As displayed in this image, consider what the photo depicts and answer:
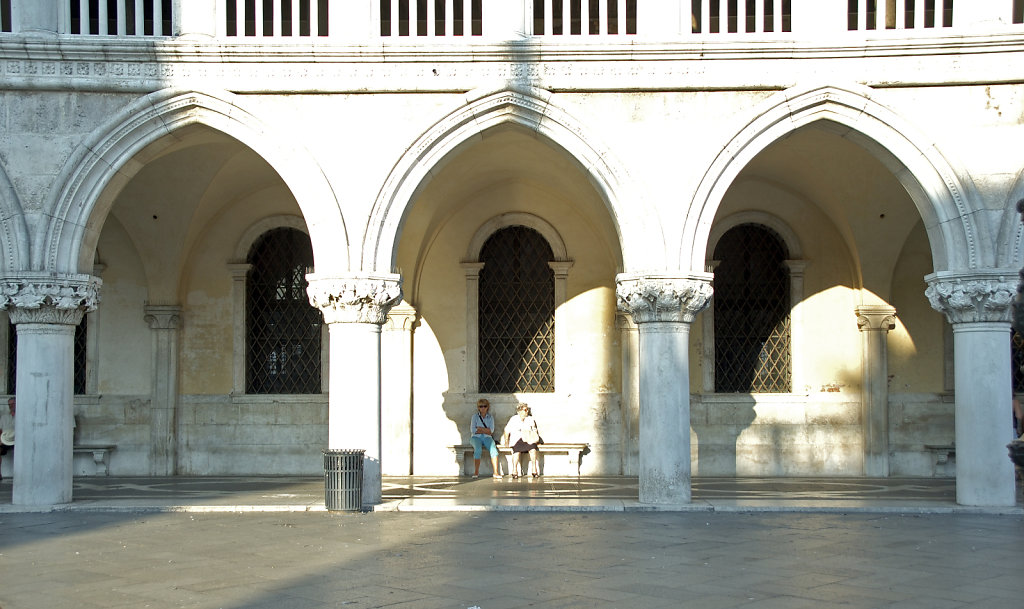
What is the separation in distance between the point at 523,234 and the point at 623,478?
405 centimetres

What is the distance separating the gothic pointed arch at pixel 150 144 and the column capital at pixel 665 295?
331 centimetres

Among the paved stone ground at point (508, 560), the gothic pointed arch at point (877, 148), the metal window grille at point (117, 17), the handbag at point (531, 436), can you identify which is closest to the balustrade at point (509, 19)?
the metal window grille at point (117, 17)

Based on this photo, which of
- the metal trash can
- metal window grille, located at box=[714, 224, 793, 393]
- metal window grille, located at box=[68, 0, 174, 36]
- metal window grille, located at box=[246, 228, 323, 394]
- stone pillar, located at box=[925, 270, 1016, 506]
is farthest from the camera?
metal window grille, located at box=[246, 228, 323, 394]

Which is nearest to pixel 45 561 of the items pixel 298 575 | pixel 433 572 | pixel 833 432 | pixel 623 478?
pixel 298 575

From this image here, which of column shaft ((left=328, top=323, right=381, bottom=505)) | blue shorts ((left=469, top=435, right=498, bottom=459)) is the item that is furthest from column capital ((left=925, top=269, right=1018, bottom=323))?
blue shorts ((left=469, top=435, right=498, bottom=459))

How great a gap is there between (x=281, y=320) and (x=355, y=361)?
5.06 m

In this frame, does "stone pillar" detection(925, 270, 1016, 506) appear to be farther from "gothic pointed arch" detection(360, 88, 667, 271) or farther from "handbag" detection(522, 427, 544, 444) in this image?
"handbag" detection(522, 427, 544, 444)

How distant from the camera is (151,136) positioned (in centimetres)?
1371

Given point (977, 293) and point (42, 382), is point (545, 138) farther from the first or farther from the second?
point (42, 382)

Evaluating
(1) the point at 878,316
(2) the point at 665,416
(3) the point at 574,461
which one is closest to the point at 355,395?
(2) the point at 665,416

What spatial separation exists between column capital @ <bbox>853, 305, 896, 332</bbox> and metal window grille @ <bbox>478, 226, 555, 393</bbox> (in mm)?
4652

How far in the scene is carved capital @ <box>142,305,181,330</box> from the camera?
17.9 meters

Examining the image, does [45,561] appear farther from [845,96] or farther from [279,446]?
[845,96]

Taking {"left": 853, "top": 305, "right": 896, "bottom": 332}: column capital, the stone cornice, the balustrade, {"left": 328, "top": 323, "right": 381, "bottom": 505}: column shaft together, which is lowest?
{"left": 328, "top": 323, "right": 381, "bottom": 505}: column shaft
